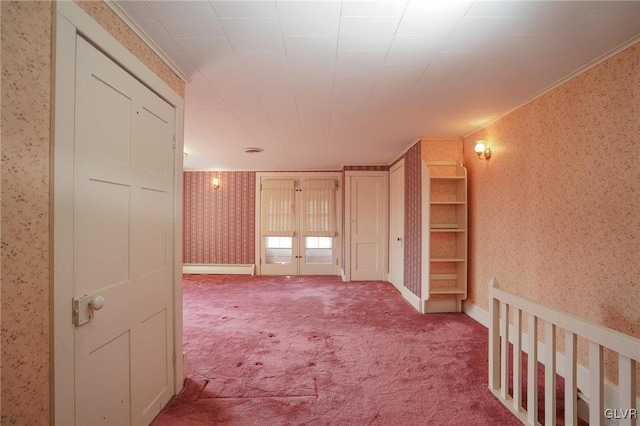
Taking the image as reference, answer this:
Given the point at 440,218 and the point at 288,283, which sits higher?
the point at 440,218

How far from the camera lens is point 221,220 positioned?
246 inches

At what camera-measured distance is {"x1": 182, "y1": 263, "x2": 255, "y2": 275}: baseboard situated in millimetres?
6156

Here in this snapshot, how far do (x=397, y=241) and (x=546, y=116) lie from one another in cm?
300

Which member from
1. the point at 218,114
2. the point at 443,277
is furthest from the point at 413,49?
the point at 443,277

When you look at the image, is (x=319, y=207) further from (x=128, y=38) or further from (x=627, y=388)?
(x=627, y=388)

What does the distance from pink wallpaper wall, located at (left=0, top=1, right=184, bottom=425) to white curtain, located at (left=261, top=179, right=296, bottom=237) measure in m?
5.09

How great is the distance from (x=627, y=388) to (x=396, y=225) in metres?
3.87

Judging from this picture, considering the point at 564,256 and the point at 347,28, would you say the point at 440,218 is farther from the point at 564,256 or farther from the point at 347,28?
the point at 347,28

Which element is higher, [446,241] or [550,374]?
[446,241]

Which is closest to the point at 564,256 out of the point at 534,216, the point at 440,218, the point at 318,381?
the point at 534,216

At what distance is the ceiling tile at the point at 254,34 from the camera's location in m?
1.51

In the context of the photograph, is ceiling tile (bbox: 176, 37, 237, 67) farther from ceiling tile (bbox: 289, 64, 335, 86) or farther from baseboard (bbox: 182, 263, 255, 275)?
baseboard (bbox: 182, 263, 255, 275)

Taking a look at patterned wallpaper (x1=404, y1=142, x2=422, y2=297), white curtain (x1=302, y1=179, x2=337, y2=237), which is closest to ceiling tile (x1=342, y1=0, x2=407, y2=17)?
patterned wallpaper (x1=404, y1=142, x2=422, y2=297)

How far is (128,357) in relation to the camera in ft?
4.88
